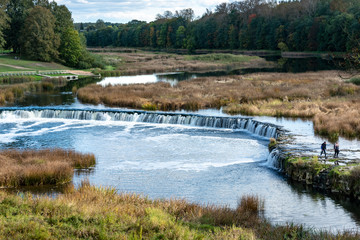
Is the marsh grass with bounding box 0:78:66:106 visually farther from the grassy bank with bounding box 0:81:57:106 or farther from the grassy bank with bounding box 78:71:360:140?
the grassy bank with bounding box 78:71:360:140

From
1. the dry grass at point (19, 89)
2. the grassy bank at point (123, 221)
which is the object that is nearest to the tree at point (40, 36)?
the dry grass at point (19, 89)

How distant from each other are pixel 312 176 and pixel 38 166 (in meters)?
13.4

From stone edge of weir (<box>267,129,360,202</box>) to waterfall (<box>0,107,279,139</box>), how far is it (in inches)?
228

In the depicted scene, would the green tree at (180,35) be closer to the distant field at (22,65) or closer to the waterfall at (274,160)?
the distant field at (22,65)

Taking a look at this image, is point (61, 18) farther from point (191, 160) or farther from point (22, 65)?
point (191, 160)

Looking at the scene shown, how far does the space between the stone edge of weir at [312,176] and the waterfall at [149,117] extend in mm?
5781

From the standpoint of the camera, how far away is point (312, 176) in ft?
67.8

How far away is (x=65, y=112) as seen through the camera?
39750mm

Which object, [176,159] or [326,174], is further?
[176,159]

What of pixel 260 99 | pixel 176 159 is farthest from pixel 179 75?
pixel 176 159

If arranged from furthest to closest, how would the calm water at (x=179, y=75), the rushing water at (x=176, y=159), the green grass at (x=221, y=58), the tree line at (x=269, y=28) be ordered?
the tree line at (x=269, y=28) < the green grass at (x=221, y=58) < the calm water at (x=179, y=75) < the rushing water at (x=176, y=159)

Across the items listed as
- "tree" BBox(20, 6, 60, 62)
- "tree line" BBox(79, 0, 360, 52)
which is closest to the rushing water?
"tree" BBox(20, 6, 60, 62)

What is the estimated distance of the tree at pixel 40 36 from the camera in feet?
284

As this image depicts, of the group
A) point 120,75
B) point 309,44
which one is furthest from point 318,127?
point 309,44
